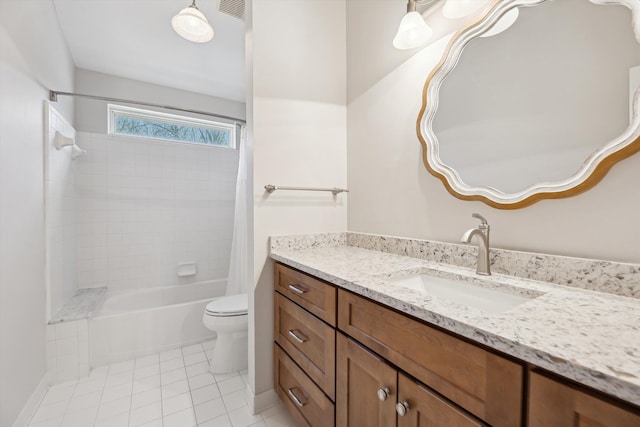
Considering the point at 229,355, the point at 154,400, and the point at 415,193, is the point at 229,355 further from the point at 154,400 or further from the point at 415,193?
the point at 415,193

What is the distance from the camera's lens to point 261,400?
151cm

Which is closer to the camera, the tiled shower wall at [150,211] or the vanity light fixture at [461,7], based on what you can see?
the vanity light fixture at [461,7]

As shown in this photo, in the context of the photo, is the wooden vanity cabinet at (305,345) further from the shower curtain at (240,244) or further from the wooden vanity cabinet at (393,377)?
the shower curtain at (240,244)

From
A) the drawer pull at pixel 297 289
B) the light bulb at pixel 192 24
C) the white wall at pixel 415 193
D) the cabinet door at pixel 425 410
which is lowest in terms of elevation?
the cabinet door at pixel 425 410

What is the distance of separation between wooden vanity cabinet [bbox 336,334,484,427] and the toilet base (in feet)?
3.64

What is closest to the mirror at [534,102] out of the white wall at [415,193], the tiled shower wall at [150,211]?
the white wall at [415,193]

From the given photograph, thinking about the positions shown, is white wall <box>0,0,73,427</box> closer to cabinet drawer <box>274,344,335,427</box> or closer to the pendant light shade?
cabinet drawer <box>274,344,335,427</box>

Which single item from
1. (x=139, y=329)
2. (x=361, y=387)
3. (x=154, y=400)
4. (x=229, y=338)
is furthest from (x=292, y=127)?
(x=139, y=329)

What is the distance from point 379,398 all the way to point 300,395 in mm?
595

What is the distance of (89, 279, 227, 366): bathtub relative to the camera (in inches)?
78.2

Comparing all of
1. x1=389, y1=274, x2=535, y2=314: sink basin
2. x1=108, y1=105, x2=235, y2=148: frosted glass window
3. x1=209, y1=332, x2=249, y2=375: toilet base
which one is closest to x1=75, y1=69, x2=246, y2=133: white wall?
x1=108, y1=105, x2=235, y2=148: frosted glass window

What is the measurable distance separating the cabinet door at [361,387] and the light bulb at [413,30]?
1.25 meters

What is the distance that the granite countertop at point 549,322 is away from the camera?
0.42m

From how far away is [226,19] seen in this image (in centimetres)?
204
